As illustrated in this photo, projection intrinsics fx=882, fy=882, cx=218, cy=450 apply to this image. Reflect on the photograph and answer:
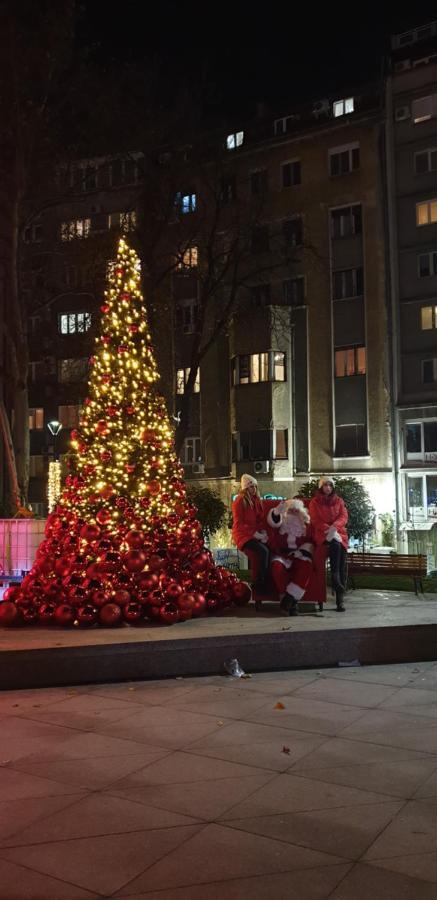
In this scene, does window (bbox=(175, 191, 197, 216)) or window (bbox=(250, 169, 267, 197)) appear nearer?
window (bbox=(175, 191, 197, 216))

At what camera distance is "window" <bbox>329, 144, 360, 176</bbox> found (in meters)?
35.3

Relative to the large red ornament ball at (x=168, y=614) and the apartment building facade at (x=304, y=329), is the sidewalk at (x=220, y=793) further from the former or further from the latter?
the apartment building facade at (x=304, y=329)

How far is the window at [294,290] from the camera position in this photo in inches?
1419

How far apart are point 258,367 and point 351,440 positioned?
4.95 meters

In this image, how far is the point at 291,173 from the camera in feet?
121

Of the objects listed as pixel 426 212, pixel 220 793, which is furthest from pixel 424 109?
pixel 220 793

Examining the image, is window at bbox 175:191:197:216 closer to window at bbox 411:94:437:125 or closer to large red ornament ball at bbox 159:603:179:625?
window at bbox 411:94:437:125

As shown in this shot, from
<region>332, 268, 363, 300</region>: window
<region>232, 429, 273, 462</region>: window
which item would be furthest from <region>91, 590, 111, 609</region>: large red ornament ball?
<region>332, 268, 363, 300</region>: window

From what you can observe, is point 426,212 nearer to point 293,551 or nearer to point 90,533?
point 293,551

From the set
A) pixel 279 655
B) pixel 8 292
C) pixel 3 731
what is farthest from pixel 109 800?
pixel 8 292

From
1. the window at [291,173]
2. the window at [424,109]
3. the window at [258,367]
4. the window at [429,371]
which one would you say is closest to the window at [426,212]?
the window at [424,109]

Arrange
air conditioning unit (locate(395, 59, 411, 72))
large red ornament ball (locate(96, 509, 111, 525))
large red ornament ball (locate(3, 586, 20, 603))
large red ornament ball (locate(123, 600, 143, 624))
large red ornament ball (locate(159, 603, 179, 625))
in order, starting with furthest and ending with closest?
air conditioning unit (locate(395, 59, 411, 72))
large red ornament ball (locate(3, 586, 20, 603))
large red ornament ball (locate(96, 509, 111, 525))
large red ornament ball (locate(159, 603, 179, 625))
large red ornament ball (locate(123, 600, 143, 624))

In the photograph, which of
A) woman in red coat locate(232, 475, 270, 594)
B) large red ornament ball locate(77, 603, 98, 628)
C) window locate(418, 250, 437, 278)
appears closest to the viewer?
large red ornament ball locate(77, 603, 98, 628)

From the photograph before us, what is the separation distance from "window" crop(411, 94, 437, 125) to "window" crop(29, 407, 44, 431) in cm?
2197
